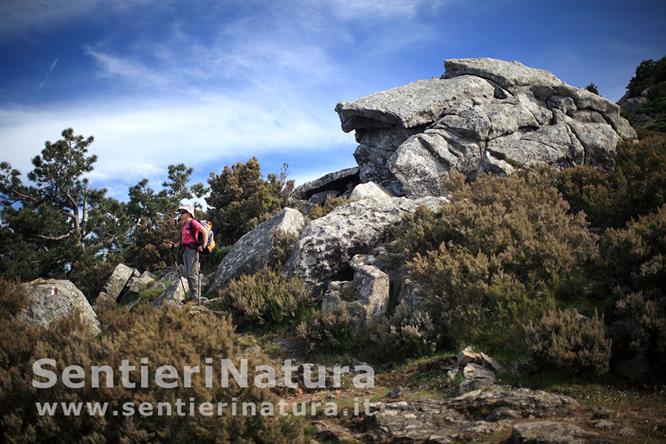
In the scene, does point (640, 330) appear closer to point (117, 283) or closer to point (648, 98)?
point (117, 283)

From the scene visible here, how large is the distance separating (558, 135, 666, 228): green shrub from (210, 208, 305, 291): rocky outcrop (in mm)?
7957

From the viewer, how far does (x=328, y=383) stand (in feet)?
27.2

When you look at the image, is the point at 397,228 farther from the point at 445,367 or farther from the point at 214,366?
the point at 214,366

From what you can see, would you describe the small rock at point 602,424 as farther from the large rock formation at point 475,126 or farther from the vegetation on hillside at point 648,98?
the vegetation on hillside at point 648,98

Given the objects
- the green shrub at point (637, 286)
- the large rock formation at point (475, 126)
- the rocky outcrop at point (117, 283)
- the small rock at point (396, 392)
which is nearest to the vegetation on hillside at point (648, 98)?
the large rock formation at point (475, 126)

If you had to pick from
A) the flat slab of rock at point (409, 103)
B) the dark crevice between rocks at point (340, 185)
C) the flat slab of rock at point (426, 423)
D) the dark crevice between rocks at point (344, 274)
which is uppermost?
the flat slab of rock at point (409, 103)

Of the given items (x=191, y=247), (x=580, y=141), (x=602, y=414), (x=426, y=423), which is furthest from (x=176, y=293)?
(x=580, y=141)

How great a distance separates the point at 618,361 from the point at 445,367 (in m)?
2.62

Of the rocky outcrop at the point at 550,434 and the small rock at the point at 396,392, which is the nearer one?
the rocky outcrop at the point at 550,434

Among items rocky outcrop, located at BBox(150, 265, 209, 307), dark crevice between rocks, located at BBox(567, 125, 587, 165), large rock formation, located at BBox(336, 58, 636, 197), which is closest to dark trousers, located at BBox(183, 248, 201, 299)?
rocky outcrop, located at BBox(150, 265, 209, 307)

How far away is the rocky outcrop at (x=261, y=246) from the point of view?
13.3 metres

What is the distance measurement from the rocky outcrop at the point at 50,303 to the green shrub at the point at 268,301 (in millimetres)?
3281

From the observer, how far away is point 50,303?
11.6 m

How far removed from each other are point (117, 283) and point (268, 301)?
9.13m
